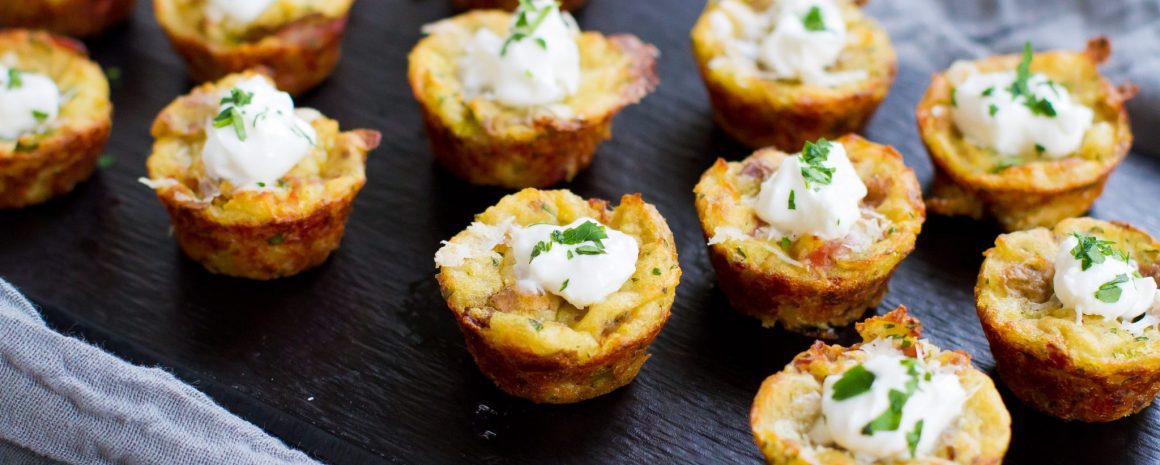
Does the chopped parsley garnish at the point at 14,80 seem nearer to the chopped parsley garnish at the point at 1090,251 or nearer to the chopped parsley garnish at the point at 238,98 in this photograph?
the chopped parsley garnish at the point at 238,98

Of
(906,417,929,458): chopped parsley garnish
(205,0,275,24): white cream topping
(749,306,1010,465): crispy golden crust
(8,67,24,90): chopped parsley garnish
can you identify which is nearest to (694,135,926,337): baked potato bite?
(749,306,1010,465): crispy golden crust

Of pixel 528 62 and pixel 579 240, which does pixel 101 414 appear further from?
pixel 528 62

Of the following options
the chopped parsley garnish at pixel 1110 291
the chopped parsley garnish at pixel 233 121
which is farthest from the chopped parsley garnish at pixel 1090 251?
the chopped parsley garnish at pixel 233 121

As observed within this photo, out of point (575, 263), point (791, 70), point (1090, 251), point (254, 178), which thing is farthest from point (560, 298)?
point (1090, 251)

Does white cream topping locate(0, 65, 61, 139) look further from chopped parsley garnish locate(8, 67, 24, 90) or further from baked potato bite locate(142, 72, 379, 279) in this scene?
baked potato bite locate(142, 72, 379, 279)

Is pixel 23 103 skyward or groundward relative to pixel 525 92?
groundward
